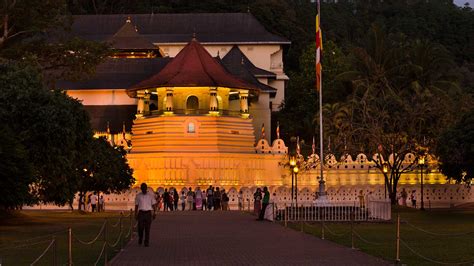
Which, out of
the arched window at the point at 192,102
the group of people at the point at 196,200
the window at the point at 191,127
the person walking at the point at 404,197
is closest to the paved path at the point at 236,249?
the group of people at the point at 196,200

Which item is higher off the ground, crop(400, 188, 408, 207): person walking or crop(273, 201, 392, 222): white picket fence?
crop(400, 188, 408, 207): person walking

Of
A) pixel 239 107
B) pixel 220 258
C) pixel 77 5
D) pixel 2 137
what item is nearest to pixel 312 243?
pixel 220 258

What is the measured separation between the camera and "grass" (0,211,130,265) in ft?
76.5

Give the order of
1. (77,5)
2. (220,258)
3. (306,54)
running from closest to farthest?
(220,258) → (306,54) → (77,5)

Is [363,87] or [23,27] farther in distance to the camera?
[363,87]

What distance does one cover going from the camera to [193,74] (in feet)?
240

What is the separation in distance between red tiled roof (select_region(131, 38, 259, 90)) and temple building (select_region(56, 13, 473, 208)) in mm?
71

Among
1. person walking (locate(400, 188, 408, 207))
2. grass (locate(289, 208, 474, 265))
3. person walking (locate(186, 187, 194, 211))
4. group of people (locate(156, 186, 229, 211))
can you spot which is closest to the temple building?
person walking (locate(400, 188, 408, 207))

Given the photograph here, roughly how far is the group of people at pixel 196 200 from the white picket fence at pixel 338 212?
16.4 metres

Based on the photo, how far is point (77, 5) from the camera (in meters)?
130

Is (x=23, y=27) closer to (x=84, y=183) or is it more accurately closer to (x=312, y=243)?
(x=84, y=183)

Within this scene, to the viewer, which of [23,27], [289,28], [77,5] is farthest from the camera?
[77,5]

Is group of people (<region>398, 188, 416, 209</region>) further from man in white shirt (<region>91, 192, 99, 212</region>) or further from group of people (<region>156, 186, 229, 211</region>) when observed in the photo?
man in white shirt (<region>91, 192, 99, 212</region>)

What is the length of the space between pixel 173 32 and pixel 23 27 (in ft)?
198
